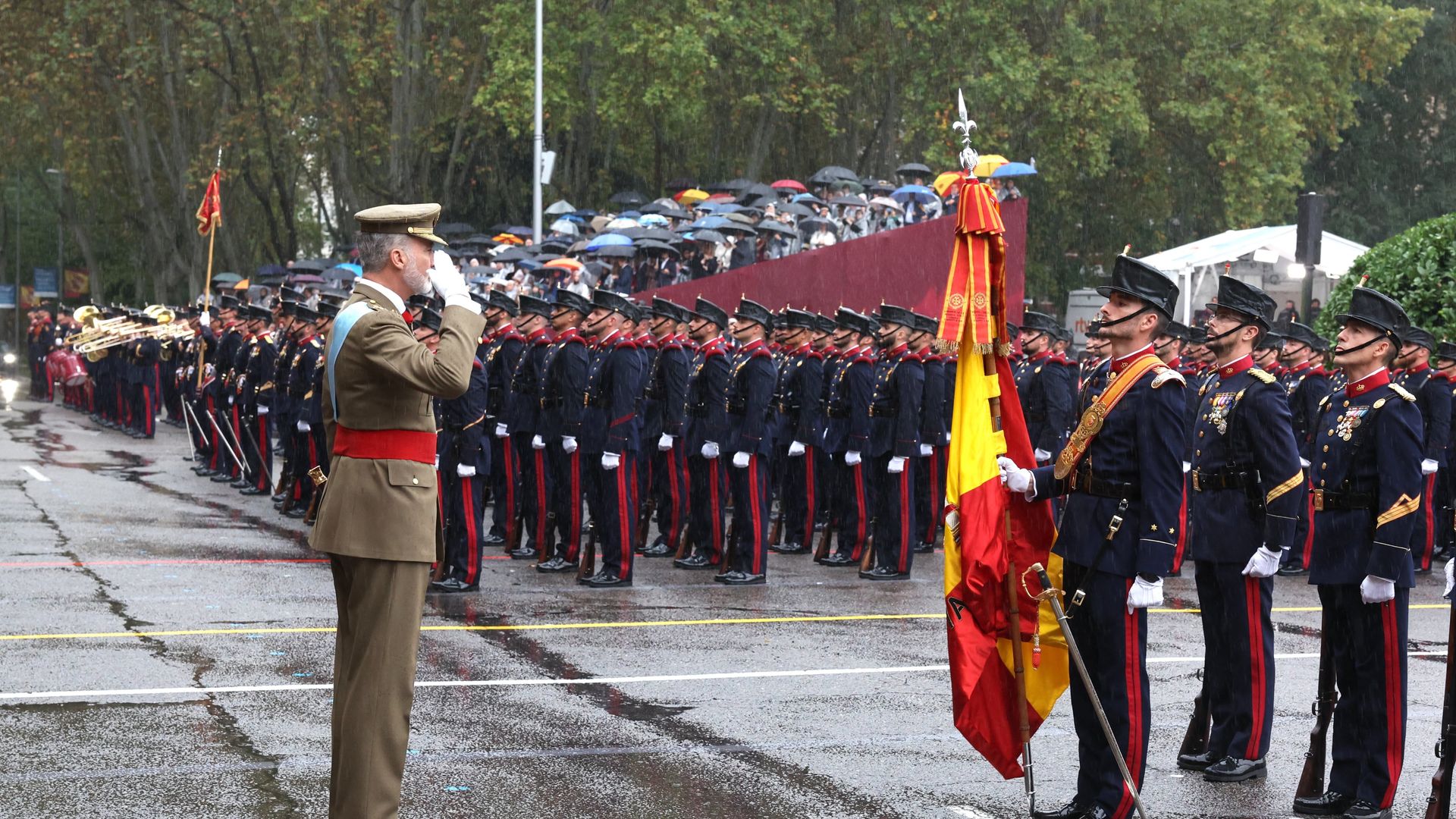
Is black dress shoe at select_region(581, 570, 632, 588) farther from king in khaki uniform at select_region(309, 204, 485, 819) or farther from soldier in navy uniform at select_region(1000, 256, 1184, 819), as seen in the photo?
king in khaki uniform at select_region(309, 204, 485, 819)

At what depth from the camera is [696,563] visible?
14047mm

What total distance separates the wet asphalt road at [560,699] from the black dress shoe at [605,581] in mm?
134

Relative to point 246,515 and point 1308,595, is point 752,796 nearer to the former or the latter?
point 1308,595

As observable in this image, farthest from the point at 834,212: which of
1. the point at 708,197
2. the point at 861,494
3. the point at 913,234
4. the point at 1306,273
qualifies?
the point at 861,494

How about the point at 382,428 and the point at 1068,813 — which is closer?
the point at 382,428

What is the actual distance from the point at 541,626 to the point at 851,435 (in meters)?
4.62

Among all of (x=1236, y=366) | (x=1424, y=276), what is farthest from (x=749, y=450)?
(x=1424, y=276)

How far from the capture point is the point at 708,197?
102 feet

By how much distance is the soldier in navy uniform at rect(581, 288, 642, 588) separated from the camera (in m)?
12.6

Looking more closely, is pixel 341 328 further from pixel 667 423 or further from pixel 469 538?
pixel 667 423

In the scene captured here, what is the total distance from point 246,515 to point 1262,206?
93.4 feet

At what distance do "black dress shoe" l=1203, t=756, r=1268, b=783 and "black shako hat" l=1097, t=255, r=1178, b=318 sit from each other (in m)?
1.99

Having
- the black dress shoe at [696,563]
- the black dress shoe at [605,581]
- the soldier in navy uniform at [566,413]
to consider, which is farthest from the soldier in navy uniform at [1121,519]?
the black dress shoe at [696,563]

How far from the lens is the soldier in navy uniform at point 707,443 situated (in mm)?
13695
